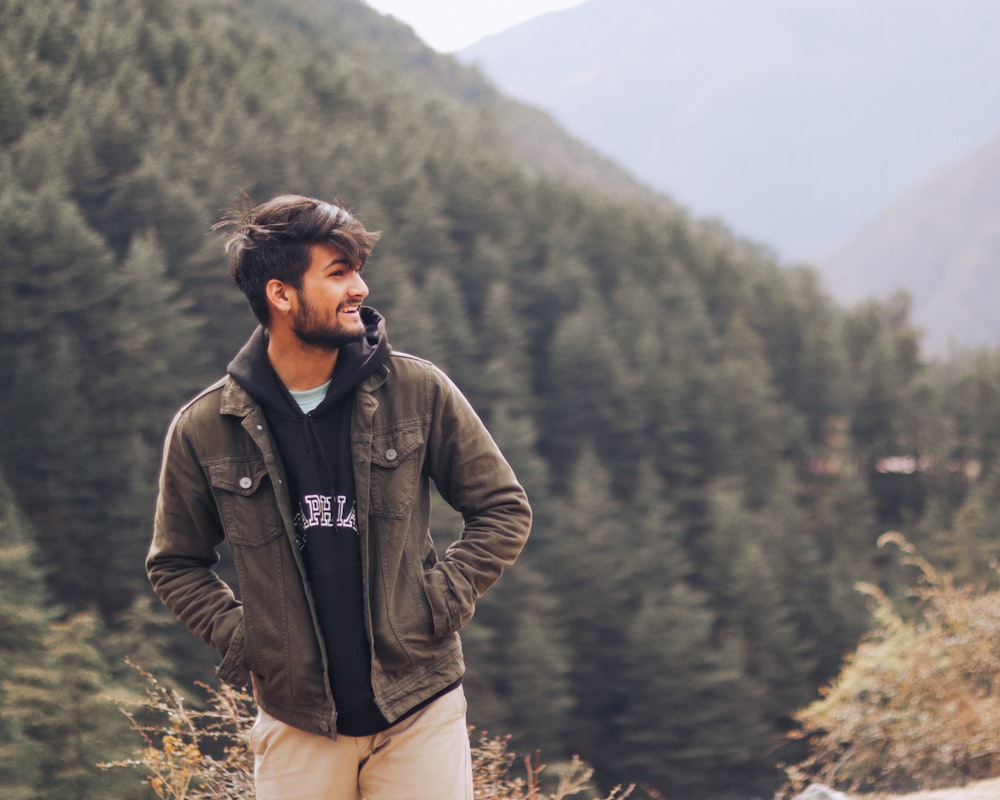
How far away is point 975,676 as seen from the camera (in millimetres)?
8727

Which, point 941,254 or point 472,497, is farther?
point 941,254

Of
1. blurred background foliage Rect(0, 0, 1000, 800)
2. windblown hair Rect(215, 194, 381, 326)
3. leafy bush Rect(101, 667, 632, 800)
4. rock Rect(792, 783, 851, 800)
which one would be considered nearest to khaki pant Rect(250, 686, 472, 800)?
windblown hair Rect(215, 194, 381, 326)

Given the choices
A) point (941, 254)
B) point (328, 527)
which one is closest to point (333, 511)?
point (328, 527)

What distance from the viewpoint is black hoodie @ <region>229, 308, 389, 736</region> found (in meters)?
2.07

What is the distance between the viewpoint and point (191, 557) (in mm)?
2199

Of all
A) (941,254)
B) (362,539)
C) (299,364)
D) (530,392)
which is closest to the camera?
(362,539)

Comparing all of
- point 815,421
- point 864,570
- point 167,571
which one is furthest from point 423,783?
point 815,421

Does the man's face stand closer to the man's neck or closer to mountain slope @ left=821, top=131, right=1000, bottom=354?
the man's neck

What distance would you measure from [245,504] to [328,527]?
6.7 inches

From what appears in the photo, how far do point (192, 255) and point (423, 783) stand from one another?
1391 inches

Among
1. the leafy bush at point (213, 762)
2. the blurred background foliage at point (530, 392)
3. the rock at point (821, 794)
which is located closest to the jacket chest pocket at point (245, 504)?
the leafy bush at point (213, 762)

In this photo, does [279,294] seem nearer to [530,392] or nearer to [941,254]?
[530,392]

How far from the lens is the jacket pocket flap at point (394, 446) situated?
2092 mm

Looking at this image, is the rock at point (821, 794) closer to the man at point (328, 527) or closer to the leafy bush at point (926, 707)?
the leafy bush at point (926, 707)
